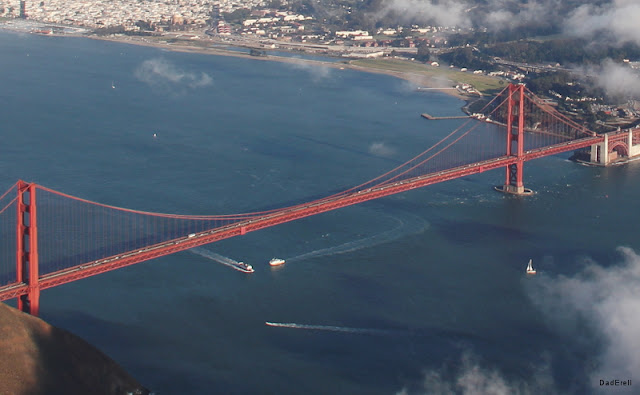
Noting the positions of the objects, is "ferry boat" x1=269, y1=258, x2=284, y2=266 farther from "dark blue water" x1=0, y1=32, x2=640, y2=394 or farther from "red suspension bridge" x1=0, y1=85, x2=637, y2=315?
"red suspension bridge" x1=0, y1=85, x2=637, y2=315

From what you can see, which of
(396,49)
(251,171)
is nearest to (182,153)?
(251,171)

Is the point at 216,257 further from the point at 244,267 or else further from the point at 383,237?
the point at 383,237

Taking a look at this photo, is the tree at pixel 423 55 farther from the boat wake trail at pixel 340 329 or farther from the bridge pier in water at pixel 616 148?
the boat wake trail at pixel 340 329

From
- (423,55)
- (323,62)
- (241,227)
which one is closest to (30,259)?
(241,227)

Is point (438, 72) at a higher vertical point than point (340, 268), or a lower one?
higher

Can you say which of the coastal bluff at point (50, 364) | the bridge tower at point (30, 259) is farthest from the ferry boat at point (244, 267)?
the coastal bluff at point (50, 364)

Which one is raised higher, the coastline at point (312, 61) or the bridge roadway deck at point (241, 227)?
the coastline at point (312, 61)

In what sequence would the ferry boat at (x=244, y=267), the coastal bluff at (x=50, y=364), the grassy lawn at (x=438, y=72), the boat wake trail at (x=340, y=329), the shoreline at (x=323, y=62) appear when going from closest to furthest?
the coastal bluff at (x=50, y=364), the boat wake trail at (x=340, y=329), the ferry boat at (x=244, y=267), the shoreline at (x=323, y=62), the grassy lawn at (x=438, y=72)

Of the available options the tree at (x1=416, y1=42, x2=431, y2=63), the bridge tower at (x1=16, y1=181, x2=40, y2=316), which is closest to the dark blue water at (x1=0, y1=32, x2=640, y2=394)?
the bridge tower at (x1=16, y1=181, x2=40, y2=316)

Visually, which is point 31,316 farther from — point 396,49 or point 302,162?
point 396,49
